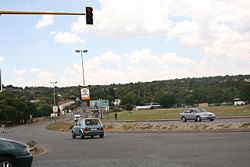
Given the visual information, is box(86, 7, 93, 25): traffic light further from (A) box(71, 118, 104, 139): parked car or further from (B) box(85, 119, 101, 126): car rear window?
(B) box(85, 119, 101, 126): car rear window

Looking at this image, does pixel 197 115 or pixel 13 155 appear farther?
pixel 197 115

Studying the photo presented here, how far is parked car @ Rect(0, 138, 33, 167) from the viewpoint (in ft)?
36.3

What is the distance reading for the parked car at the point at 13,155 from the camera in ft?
36.3

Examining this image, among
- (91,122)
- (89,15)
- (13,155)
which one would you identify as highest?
(89,15)

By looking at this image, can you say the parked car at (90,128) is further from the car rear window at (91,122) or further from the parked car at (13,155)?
the parked car at (13,155)

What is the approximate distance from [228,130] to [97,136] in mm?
10001

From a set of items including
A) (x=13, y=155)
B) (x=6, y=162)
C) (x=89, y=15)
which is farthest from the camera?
(x=89, y=15)

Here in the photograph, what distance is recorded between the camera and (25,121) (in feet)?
436

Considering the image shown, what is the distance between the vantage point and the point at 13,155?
36.8ft

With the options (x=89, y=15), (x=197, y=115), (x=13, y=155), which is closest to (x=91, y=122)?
(x=89, y=15)

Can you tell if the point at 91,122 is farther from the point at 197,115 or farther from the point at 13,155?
the point at 13,155

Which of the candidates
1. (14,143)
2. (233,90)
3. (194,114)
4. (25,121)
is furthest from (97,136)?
(233,90)

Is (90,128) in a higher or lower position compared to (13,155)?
higher

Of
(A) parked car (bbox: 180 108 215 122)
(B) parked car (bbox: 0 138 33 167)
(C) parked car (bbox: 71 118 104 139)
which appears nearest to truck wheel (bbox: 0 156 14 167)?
(B) parked car (bbox: 0 138 33 167)
